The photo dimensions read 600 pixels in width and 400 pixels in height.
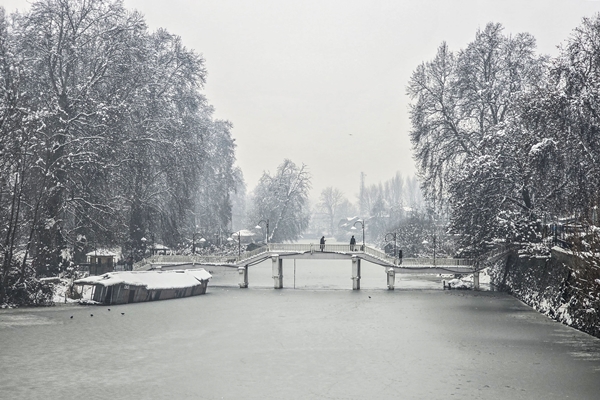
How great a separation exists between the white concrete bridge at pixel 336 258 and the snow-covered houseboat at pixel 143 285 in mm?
3569

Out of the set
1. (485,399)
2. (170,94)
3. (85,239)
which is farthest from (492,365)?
(170,94)

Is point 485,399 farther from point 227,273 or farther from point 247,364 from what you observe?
point 227,273

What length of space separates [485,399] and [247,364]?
10399mm

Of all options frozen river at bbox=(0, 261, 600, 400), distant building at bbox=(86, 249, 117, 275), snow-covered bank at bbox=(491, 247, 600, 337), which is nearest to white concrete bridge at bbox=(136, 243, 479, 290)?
snow-covered bank at bbox=(491, 247, 600, 337)

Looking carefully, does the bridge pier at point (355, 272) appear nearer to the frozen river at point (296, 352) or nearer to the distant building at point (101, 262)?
the frozen river at point (296, 352)

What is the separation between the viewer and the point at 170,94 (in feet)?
217

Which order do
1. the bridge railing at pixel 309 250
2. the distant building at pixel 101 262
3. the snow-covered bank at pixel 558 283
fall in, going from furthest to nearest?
the distant building at pixel 101 262
the bridge railing at pixel 309 250
the snow-covered bank at pixel 558 283

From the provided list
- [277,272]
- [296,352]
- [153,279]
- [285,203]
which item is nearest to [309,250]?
[277,272]

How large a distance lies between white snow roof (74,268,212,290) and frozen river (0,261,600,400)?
2187mm

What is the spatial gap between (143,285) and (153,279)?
1.95 m

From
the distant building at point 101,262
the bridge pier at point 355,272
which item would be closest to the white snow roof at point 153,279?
the distant building at point 101,262

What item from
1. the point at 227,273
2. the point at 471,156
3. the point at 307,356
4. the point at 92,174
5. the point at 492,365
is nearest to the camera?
the point at 492,365

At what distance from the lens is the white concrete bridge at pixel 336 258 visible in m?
59.7

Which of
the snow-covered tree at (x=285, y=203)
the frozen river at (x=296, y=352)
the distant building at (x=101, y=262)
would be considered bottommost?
the frozen river at (x=296, y=352)
